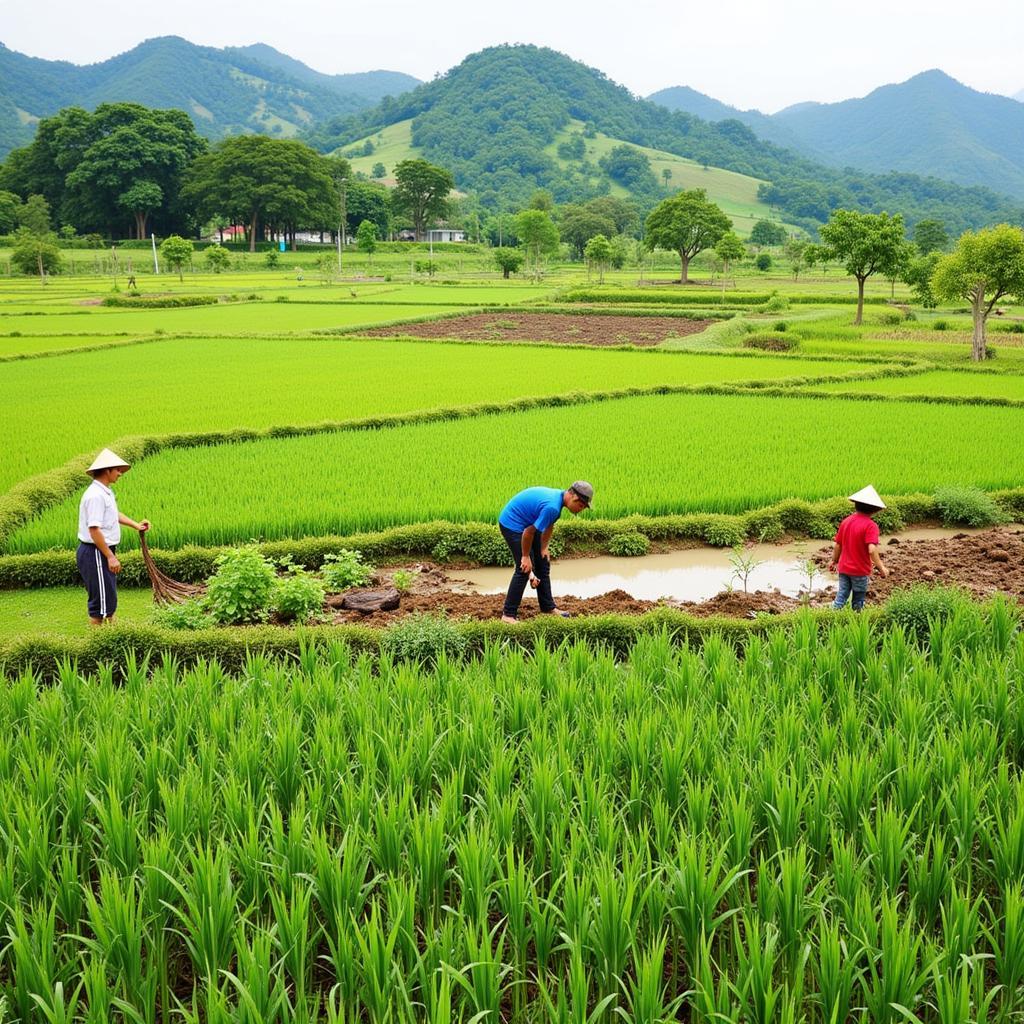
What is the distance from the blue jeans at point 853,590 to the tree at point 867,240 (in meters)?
30.3

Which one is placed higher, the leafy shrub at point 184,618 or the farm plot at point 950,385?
the farm plot at point 950,385

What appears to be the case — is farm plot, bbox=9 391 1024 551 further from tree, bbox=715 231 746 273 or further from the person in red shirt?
tree, bbox=715 231 746 273

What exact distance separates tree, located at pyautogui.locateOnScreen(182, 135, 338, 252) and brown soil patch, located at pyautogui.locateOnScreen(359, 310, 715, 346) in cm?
4314

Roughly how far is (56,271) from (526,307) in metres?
30.9

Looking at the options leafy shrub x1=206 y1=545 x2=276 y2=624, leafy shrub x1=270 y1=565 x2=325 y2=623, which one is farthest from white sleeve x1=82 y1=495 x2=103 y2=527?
leafy shrub x1=270 y1=565 x2=325 y2=623

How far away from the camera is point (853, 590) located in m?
7.72

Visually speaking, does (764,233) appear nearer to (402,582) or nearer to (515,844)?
(402,582)

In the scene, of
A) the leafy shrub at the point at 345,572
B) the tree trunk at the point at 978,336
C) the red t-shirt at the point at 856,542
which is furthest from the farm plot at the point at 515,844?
the tree trunk at the point at 978,336

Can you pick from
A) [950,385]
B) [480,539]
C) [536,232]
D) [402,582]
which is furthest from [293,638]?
[536,232]

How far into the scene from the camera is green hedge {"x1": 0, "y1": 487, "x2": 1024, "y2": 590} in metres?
9.07

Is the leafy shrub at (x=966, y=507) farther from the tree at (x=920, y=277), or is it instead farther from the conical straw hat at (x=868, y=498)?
the tree at (x=920, y=277)

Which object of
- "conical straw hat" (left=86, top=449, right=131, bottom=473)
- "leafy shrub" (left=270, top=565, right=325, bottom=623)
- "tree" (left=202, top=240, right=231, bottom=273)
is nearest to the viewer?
"conical straw hat" (left=86, top=449, right=131, bottom=473)

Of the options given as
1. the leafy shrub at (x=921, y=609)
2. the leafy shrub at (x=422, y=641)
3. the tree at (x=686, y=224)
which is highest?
the tree at (x=686, y=224)

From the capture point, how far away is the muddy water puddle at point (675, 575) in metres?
9.34
